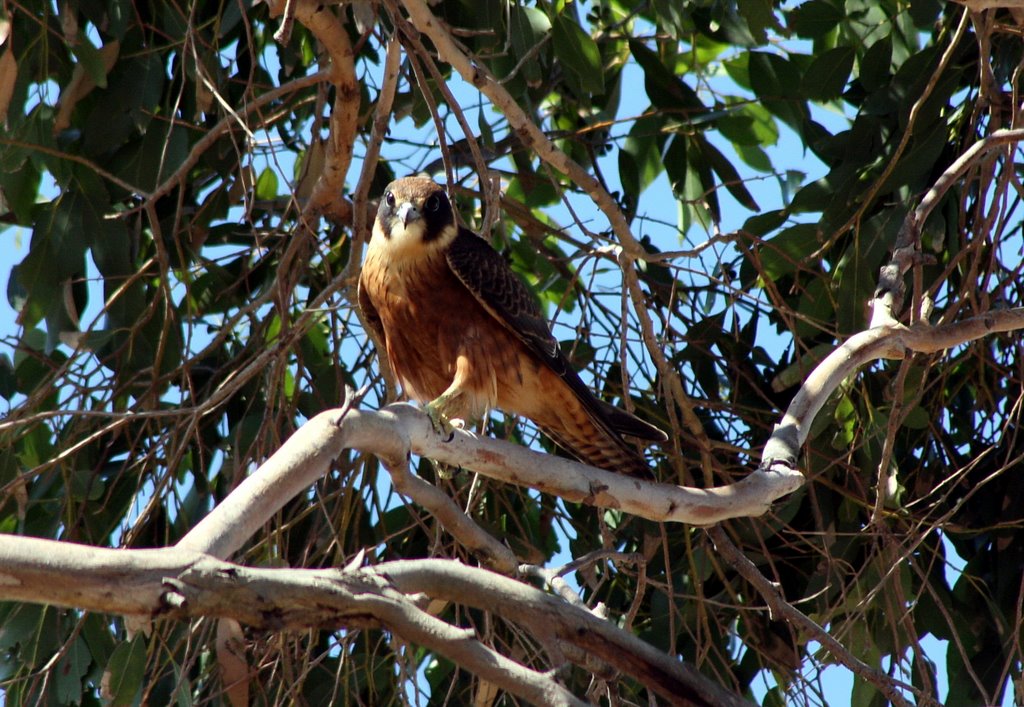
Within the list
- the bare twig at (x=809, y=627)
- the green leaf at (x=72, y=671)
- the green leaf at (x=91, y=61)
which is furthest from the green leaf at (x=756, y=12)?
the green leaf at (x=72, y=671)

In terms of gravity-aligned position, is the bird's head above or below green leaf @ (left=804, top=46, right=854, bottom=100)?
below

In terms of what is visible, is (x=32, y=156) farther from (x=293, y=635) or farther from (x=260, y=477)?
(x=260, y=477)

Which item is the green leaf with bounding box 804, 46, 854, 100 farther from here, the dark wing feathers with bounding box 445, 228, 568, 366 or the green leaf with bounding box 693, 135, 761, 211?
the dark wing feathers with bounding box 445, 228, 568, 366

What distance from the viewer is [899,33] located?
4.46 m

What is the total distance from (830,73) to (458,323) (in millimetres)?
1501

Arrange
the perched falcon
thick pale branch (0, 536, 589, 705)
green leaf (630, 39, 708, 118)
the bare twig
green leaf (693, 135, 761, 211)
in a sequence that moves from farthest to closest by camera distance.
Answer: green leaf (693, 135, 761, 211), green leaf (630, 39, 708, 118), the perched falcon, the bare twig, thick pale branch (0, 536, 589, 705)

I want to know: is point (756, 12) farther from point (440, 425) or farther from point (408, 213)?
point (440, 425)

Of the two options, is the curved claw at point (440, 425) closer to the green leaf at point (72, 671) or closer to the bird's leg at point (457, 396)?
the bird's leg at point (457, 396)

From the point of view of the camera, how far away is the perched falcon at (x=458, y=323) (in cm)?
402

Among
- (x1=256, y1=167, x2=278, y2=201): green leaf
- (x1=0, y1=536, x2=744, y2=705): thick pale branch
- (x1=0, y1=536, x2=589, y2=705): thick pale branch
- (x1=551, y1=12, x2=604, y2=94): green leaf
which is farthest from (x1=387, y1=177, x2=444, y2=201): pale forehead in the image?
(x1=0, y1=536, x2=589, y2=705): thick pale branch

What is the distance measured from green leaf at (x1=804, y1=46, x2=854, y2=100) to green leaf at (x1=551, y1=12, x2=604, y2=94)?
2.46 ft

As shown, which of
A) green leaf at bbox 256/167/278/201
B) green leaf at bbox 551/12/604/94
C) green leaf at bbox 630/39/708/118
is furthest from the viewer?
green leaf at bbox 256/167/278/201

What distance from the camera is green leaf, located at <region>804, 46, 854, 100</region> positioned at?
4086 millimetres

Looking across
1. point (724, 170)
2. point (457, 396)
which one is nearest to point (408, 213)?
point (457, 396)
